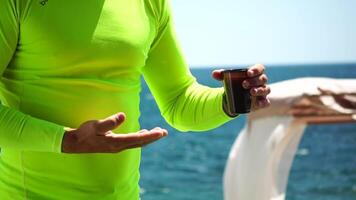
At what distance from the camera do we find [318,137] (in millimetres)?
41156

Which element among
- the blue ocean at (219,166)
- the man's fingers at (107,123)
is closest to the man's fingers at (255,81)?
the man's fingers at (107,123)

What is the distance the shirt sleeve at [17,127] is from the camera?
4.95ft

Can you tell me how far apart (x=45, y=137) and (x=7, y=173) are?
215 mm

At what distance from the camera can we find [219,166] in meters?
28.1

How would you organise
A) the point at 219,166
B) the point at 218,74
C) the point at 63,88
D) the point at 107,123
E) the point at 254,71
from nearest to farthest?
the point at 107,123 < the point at 63,88 < the point at 254,71 < the point at 218,74 < the point at 219,166

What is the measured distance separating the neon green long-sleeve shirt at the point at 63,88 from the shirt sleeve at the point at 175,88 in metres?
0.19

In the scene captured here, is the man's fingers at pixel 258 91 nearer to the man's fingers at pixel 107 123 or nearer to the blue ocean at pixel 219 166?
the man's fingers at pixel 107 123

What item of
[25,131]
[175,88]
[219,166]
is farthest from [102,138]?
[219,166]

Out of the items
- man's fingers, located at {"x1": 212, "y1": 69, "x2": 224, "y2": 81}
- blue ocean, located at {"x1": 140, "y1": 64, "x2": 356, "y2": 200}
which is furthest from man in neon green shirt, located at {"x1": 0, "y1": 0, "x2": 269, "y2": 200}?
blue ocean, located at {"x1": 140, "y1": 64, "x2": 356, "y2": 200}

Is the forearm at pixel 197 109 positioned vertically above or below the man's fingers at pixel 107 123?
below

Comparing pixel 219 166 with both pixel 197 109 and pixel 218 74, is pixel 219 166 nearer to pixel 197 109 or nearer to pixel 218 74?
pixel 197 109

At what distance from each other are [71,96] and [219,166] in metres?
26.7

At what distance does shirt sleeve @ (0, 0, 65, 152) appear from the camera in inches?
59.4

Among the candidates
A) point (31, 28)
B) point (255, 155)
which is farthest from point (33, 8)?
point (255, 155)
